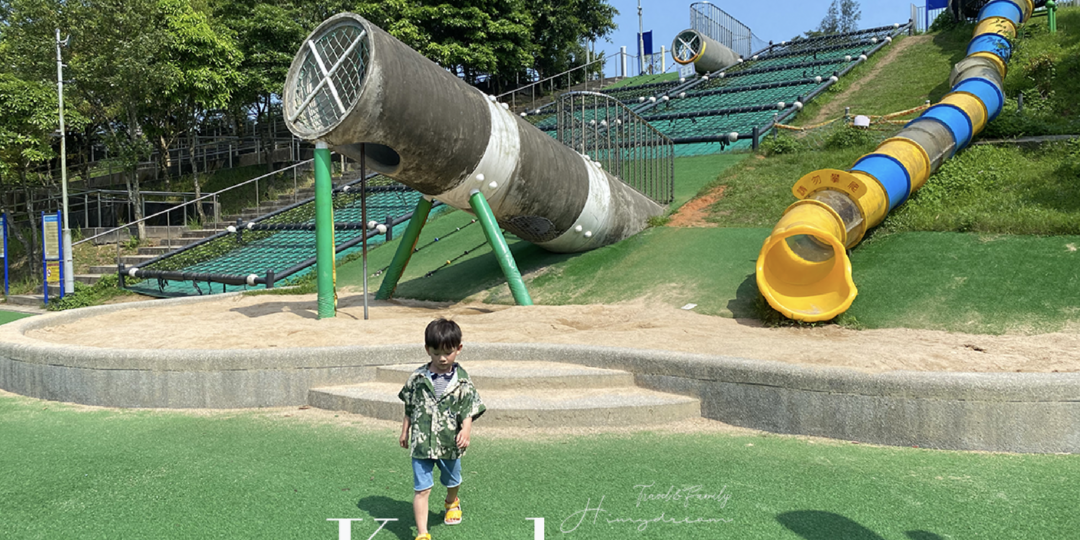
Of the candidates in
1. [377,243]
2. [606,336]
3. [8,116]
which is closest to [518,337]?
[606,336]

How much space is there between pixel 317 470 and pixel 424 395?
145cm

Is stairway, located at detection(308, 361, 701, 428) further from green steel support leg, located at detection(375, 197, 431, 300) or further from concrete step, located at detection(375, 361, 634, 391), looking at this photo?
green steel support leg, located at detection(375, 197, 431, 300)

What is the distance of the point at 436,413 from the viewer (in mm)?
3664

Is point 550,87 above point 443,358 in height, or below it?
above

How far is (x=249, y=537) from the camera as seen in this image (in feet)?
12.0

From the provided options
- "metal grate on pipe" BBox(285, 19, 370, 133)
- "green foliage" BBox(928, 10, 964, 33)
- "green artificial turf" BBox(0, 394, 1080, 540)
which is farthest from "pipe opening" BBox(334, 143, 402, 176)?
"green foliage" BBox(928, 10, 964, 33)

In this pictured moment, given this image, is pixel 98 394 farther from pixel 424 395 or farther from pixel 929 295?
pixel 929 295

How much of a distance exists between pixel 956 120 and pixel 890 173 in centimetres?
361

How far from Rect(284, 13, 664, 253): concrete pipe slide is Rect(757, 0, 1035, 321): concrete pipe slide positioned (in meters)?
3.19

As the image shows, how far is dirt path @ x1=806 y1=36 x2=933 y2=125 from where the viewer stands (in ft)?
68.4

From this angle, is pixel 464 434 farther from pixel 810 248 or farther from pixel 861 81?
pixel 861 81

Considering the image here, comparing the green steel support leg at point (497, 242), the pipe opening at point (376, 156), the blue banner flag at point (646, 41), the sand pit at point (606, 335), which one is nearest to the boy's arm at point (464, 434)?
the sand pit at point (606, 335)

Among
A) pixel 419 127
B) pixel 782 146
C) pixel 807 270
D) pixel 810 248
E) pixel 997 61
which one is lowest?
pixel 807 270

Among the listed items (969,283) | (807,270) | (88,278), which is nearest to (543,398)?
(807,270)
